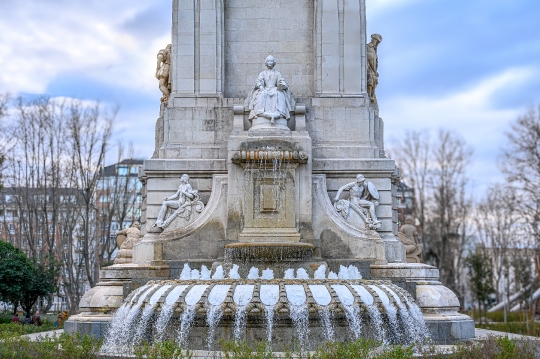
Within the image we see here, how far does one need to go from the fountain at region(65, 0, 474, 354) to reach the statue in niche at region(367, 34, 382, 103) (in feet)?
0.19

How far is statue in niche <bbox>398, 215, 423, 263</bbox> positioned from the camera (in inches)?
946

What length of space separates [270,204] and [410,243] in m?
6.18

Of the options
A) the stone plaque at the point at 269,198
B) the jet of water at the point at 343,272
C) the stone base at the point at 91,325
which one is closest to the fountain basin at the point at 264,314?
the stone base at the point at 91,325

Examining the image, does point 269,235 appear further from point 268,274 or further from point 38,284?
point 38,284

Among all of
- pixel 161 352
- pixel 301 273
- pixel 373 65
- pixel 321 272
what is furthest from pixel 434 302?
pixel 373 65

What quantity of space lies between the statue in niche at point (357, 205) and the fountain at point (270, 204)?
3 cm

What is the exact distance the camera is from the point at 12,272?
1254 inches

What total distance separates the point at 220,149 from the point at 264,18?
424cm

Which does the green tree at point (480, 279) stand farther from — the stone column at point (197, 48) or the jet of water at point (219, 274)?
the jet of water at point (219, 274)

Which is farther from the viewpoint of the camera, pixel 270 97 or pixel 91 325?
pixel 270 97

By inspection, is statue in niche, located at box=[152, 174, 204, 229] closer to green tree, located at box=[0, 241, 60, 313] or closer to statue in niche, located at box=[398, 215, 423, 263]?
statue in niche, located at box=[398, 215, 423, 263]

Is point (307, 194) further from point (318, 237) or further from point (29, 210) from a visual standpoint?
point (29, 210)

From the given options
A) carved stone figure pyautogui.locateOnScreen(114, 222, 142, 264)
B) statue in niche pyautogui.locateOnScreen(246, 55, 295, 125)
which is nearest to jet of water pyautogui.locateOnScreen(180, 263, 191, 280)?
carved stone figure pyautogui.locateOnScreen(114, 222, 142, 264)

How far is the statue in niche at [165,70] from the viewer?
23234mm
